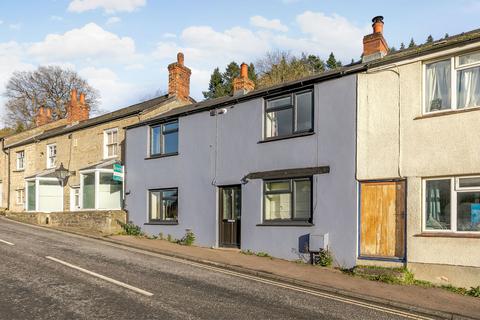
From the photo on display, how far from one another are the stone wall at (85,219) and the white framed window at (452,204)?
45.1 ft

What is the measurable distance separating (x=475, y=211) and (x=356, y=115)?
4.04 meters

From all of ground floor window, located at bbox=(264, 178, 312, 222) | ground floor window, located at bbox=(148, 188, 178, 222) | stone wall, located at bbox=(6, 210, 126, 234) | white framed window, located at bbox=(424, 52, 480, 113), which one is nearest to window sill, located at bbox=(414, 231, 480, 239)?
white framed window, located at bbox=(424, 52, 480, 113)

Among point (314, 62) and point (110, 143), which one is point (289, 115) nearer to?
point (110, 143)

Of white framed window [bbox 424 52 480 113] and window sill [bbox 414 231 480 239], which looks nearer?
window sill [bbox 414 231 480 239]

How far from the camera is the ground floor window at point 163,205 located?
18256 mm

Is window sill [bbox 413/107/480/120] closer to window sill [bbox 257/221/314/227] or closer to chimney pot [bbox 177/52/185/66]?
window sill [bbox 257/221/314/227]

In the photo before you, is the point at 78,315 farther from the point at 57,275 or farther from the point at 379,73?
the point at 379,73

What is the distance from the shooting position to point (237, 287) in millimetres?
9414

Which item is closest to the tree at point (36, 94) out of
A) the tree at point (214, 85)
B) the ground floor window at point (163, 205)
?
the tree at point (214, 85)

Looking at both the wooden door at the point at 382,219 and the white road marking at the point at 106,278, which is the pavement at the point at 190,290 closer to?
the white road marking at the point at 106,278

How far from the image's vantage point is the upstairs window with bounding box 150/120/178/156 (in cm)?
1867

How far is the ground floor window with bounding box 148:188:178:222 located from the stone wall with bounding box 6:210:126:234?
1907 mm

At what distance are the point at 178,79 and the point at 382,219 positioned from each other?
16.4 m

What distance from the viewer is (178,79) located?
984 inches
